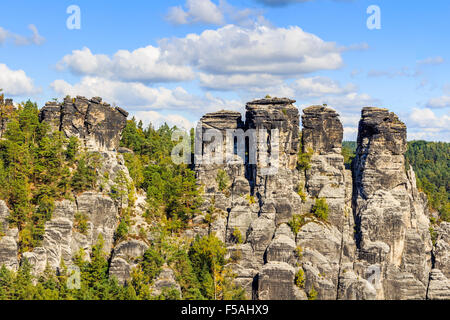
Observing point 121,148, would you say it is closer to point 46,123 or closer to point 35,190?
point 46,123

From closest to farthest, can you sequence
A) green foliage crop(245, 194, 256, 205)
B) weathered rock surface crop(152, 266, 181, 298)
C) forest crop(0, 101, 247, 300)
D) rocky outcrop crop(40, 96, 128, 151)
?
forest crop(0, 101, 247, 300), weathered rock surface crop(152, 266, 181, 298), green foliage crop(245, 194, 256, 205), rocky outcrop crop(40, 96, 128, 151)

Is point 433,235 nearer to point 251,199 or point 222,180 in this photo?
point 251,199

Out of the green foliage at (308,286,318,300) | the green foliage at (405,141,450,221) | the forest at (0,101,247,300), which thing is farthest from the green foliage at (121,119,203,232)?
the green foliage at (405,141,450,221)

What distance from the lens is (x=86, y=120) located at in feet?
259

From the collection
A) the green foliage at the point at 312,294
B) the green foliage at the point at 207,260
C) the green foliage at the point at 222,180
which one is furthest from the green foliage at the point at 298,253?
the green foliage at the point at 222,180

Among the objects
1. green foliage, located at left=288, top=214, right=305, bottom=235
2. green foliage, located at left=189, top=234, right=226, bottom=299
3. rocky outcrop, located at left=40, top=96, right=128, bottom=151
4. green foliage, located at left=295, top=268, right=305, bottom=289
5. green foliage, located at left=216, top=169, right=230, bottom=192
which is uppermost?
rocky outcrop, located at left=40, top=96, right=128, bottom=151

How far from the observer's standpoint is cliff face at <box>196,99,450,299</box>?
226 feet

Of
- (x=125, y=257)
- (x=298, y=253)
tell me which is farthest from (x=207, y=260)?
(x=298, y=253)

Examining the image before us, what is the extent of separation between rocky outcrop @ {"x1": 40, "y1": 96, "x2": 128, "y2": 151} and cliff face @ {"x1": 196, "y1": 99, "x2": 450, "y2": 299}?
14965 millimetres

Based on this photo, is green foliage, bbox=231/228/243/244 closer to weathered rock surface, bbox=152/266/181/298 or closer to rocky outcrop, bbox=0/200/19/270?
weathered rock surface, bbox=152/266/181/298

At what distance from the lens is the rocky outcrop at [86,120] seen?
78062mm

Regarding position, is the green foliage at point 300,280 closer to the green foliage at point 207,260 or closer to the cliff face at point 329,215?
the cliff face at point 329,215

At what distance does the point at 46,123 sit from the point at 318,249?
44413 mm
